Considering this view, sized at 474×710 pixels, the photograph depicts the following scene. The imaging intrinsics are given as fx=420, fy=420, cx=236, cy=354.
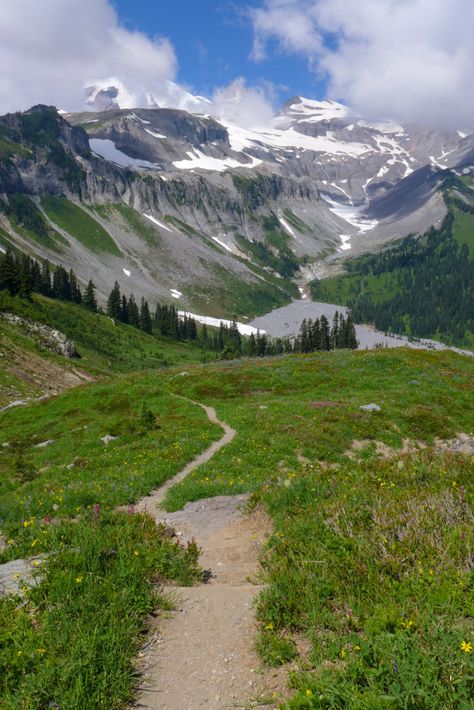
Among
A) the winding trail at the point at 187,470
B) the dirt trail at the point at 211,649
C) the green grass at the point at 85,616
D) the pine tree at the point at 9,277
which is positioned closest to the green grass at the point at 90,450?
the winding trail at the point at 187,470

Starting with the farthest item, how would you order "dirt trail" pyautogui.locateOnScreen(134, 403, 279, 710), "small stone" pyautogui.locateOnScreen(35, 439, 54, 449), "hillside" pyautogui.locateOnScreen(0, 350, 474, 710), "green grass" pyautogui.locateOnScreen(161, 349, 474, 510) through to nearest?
"small stone" pyautogui.locateOnScreen(35, 439, 54, 449) → "green grass" pyautogui.locateOnScreen(161, 349, 474, 510) → "dirt trail" pyautogui.locateOnScreen(134, 403, 279, 710) → "hillside" pyautogui.locateOnScreen(0, 350, 474, 710)

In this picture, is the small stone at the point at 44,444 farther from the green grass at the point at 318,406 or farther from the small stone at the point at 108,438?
the green grass at the point at 318,406

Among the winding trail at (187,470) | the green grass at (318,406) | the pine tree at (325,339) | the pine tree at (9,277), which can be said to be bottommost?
the winding trail at (187,470)

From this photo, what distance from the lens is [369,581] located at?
6773 millimetres

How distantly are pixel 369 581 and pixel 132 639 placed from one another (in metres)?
3.78

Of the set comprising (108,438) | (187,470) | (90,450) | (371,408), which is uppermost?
(371,408)

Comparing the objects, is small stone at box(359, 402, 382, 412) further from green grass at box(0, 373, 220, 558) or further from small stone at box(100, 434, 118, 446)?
small stone at box(100, 434, 118, 446)

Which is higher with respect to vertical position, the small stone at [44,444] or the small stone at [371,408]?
the small stone at [371,408]

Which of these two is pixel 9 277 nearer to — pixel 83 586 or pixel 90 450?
pixel 90 450

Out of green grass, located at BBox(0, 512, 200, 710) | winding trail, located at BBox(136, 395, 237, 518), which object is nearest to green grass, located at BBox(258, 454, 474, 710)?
green grass, located at BBox(0, 512, 200, 710)

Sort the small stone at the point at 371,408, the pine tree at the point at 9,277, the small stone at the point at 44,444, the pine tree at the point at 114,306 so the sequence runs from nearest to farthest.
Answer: the small stone at the point at 44,444 < the small stone at the point at 371,408 < the pine tree at the point at 9,277 < the pine tree at the point at 114,306

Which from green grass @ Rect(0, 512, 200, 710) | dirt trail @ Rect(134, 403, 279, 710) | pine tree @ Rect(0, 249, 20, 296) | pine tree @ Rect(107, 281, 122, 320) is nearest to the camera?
green grass @ Rect(0, 512, 200, 710)

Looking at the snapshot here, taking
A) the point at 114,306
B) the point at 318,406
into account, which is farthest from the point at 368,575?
the point at 114,306

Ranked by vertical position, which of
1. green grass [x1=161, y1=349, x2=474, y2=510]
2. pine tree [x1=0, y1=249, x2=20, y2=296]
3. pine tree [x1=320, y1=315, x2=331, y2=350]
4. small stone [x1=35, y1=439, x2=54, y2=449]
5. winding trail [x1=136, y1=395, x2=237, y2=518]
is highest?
pine tree [x1=0, y1=249, x2=20, y2=296]
